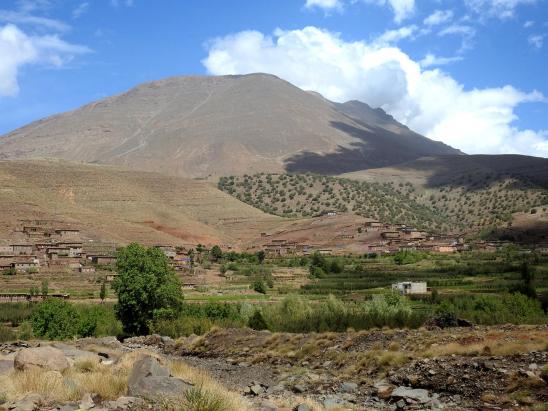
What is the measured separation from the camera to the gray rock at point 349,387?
2317 centimetres

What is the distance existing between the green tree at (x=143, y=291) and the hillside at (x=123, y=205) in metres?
62.5

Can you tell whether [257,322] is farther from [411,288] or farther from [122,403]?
[122,403]

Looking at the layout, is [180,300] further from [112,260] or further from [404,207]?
[404,207]

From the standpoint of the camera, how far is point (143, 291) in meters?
50.5

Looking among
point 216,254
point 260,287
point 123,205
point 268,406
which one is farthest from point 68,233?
point 268,406

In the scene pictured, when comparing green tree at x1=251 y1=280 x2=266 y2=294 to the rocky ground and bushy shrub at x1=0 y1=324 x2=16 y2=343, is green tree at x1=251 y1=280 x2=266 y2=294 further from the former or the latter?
→ the rocky ground

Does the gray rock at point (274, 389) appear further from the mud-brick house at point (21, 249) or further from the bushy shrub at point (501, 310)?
the mud-brick house at point (21, 249)

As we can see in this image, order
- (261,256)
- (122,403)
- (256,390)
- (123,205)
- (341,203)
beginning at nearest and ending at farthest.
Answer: (122,403) → (256,390) → (261,256) → (123,205) → (341,203)

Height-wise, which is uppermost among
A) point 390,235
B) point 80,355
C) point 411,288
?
point 390,235

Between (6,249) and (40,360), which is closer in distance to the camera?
(40,360)

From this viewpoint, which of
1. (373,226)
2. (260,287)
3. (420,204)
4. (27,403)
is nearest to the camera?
(27,403)

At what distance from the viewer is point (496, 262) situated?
90.2 metres

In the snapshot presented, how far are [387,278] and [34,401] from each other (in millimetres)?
74417

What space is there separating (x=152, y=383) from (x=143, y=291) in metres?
36.4
